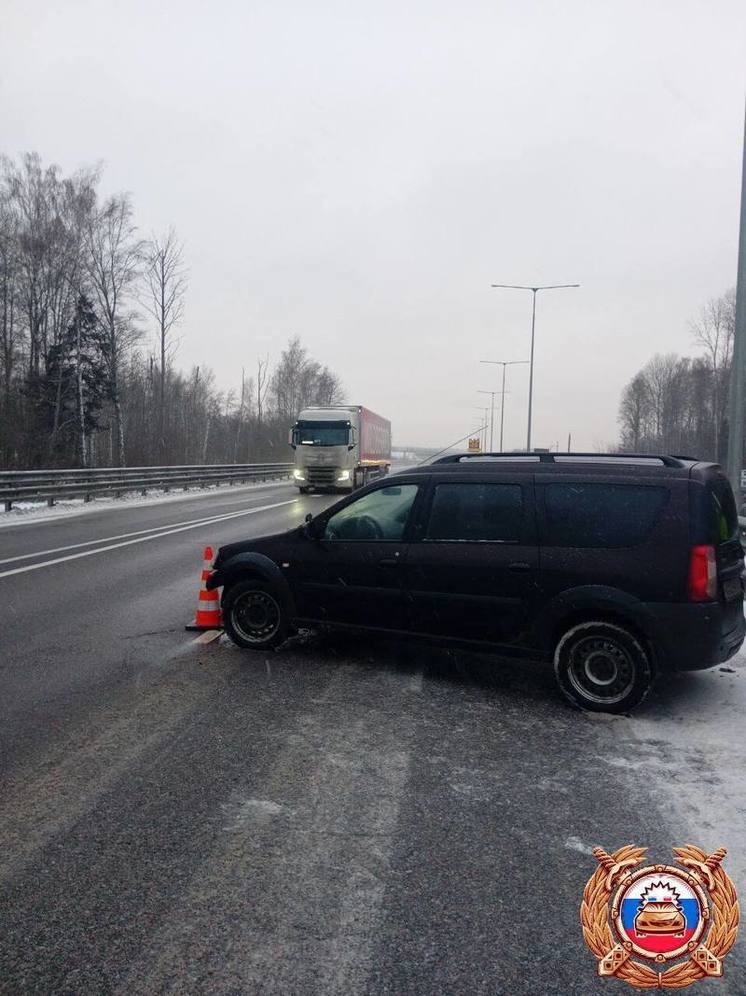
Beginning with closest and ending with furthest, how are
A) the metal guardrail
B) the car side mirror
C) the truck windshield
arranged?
the car side mirror < the metal guardrail < the truck windshield

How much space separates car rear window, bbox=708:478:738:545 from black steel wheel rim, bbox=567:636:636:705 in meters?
1.01

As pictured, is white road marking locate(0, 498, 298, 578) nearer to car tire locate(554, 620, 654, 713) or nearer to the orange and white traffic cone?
the orange and white traffic cone

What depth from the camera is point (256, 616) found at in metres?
7.04

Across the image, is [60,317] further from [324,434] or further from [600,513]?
[600,513]

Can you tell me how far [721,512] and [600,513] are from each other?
0.86 metres

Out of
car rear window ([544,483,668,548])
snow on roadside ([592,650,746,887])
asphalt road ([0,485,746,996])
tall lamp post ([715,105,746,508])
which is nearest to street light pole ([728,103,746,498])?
tall lamp post ([715,105,746,508])

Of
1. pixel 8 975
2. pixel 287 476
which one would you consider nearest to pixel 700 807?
pixel 8 975

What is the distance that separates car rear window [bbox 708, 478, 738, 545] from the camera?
5375 mm

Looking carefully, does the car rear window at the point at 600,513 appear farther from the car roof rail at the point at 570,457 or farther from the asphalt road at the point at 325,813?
the asphalt road at the point at 325,813

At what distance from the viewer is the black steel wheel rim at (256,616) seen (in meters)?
6.92

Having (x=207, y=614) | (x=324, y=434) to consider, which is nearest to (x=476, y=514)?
(x=207, y=614)

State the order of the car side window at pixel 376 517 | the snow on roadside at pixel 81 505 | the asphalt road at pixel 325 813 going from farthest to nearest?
the snow on roadside at pixel 81 505, the car side window at pixel 376 517, the asphalt road at pixel 325 813

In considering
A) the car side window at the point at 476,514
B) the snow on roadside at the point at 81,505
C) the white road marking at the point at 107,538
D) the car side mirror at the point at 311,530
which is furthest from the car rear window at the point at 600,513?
the snow on roadside at the point at 81,505

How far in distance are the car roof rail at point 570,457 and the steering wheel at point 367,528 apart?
0.78 m
